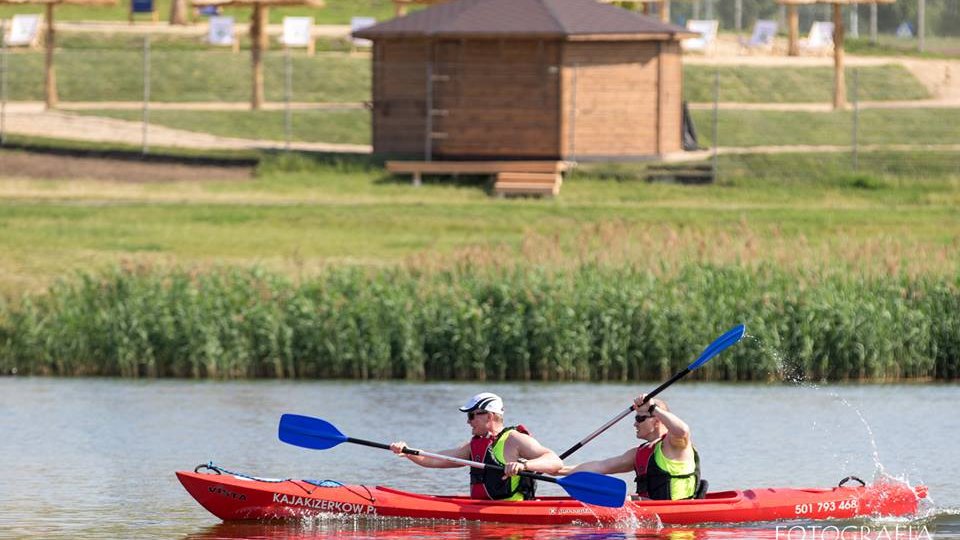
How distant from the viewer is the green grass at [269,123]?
52.7m

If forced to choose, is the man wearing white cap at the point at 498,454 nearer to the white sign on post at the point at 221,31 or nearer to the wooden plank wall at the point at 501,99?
the wooden plank wall at the point at 501,99

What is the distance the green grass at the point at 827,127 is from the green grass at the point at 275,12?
834 inches

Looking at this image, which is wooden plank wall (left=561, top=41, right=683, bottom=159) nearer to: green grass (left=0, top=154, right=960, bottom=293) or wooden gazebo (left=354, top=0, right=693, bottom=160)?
wooden gazebo (left=354, top=0, right=693, bottom=160)

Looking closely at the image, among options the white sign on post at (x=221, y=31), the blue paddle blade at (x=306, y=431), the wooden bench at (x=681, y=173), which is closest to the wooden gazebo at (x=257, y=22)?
the white sign on post at (x=221, y=31)

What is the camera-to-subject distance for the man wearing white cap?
57.9ft

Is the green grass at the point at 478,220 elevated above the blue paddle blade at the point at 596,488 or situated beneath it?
elevated above

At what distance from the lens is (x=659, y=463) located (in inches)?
697

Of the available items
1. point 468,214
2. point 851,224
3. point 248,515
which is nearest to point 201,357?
point 248,515

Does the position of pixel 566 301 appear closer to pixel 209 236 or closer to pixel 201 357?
pixel 201 357

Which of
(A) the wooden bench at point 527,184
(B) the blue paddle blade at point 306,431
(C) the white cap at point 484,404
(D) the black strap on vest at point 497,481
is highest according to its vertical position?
(A) the wooden bench at point 527,184

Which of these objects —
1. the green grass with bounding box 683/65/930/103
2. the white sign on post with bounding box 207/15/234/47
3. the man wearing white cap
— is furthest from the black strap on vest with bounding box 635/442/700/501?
the white sign on post with bounding box 207/15/234/47

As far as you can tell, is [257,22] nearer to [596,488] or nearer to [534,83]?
[534,83]

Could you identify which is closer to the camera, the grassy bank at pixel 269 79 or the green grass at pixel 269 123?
the green grass at pixel 269 123

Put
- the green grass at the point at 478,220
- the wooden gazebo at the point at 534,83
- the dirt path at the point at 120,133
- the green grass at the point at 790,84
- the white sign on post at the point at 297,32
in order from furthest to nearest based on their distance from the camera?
the white sign on post at the point at 297,32 < the green grass at the point at 790,84 < the dirt path at the point at 120,133 < the wooden gazebo at the point at 534,83 < the green grass at the point at 478,220
